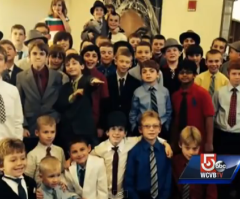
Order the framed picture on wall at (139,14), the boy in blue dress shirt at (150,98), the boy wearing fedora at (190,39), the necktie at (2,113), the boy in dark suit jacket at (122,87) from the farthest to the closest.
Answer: the framed picture on wall at (139,14)
the boy wearing fedora at (190,39)
the boy in dark suit jacket at (122,87)
the boy in blue dress shirt at (150,98)
the necktie at (2,113)

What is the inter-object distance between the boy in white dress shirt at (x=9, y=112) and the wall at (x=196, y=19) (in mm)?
3349

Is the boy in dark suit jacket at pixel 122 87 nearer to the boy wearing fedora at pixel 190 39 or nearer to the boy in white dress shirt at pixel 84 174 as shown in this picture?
the boy in white dress shirt at pixel 84 174

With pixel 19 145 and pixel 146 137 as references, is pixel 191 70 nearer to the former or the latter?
pixel 146 137

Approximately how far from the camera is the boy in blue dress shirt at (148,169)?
2.58 m

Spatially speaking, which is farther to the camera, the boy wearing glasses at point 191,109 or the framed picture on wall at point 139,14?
the framed picture on wall at point 139,14

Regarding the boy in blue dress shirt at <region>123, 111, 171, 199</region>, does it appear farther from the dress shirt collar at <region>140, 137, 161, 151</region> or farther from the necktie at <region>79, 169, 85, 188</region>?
the necktie at <region>79, 169, 85, 188</region>

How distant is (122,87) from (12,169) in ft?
3.97

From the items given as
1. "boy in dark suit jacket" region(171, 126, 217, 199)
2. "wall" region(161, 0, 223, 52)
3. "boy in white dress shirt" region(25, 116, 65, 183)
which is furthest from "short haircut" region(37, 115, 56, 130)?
"wall" region(161, 0, 223, 52)

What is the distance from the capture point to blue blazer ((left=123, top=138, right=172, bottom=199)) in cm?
258

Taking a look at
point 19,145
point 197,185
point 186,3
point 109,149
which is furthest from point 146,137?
point 186,3

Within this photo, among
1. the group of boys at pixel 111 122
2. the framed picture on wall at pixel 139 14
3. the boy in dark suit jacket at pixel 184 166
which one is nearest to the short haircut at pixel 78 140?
the group of boys at pixel 111 122

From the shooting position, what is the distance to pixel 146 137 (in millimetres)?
2635

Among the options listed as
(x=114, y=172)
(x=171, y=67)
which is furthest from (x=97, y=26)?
(x=114, y=172)

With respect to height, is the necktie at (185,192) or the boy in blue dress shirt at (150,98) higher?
the boy in blue dress shirt at (150,98)
